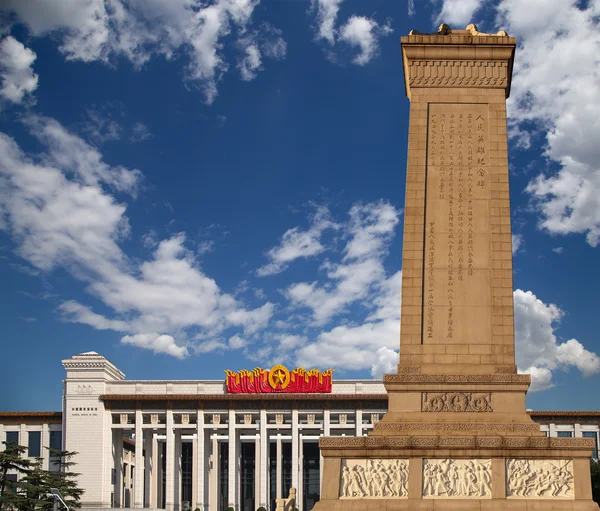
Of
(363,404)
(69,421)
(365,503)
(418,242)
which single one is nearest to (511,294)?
(418,242)

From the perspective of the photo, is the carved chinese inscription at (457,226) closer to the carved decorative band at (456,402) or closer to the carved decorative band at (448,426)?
the carved decorative band at (456,402)

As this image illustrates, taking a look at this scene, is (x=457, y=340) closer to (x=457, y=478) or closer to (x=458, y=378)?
(x=458, y=378)

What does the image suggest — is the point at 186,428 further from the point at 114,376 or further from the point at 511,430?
the point at 511,430

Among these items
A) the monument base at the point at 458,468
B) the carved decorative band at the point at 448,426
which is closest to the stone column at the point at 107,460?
the monument base at the point at 458,468

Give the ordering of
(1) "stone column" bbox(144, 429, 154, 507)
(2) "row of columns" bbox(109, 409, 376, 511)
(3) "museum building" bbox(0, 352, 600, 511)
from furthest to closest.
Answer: (1) "stone column" bbox(144, 429, 154, 507) < (3) "museum building" bbox(0, 352, 600, 511) < (2) "row of columns" bbox(109, 409, 376, 511)

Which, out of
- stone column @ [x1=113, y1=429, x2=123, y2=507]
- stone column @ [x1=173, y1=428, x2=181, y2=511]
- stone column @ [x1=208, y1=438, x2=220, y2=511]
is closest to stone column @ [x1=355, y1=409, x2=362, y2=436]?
stone column @ [x1=208, y1=438, x2=220, y2=511]

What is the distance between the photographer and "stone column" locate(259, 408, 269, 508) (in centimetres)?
5466

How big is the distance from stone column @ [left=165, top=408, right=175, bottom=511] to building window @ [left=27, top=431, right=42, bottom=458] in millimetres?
9400

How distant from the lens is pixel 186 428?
5672cm

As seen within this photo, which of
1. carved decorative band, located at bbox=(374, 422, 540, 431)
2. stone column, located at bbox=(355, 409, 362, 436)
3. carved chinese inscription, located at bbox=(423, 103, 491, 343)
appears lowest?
stone column, located at bbox=(355, 409, 362, 436)

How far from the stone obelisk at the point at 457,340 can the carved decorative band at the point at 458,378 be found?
0.03 m

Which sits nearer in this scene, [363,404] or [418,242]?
[418,242]

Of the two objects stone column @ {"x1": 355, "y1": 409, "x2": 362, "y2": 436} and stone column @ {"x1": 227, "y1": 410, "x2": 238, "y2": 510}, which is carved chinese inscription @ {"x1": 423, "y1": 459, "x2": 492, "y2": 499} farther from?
stone column @ {"x1": 227, "y1": 410, "x2": 238, "y2": 510}

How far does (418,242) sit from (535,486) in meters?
6.22
